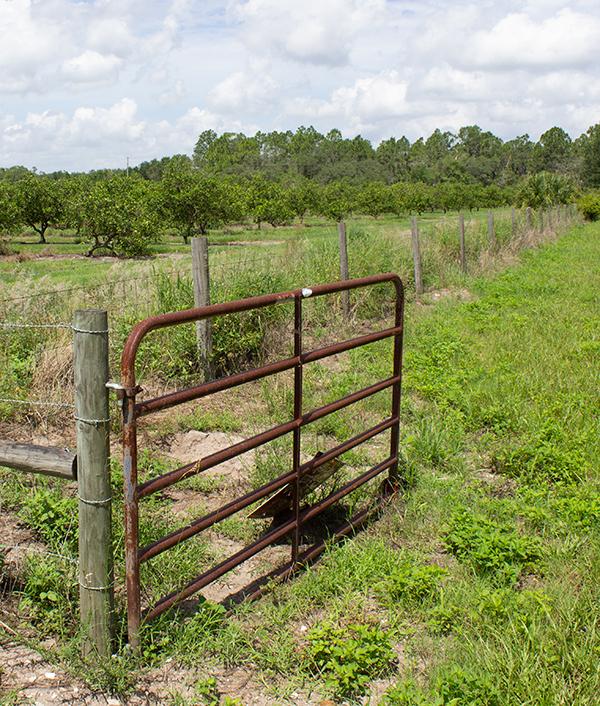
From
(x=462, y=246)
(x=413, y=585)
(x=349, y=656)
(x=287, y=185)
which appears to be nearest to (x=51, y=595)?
(x=349, y=656)

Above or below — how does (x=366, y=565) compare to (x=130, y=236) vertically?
below

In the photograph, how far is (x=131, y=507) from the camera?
222cm

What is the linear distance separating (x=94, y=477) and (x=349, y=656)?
1301 mm

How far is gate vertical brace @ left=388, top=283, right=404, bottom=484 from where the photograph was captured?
382 centimetres

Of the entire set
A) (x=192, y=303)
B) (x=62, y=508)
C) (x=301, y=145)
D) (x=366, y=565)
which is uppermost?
(x=301, y=145)

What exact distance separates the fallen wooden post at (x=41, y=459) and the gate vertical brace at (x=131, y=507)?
0.29 meters

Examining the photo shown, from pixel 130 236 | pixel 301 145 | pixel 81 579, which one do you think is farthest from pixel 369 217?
pixel 301 145

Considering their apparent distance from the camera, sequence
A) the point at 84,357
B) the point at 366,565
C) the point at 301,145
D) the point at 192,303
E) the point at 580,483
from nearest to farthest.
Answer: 1. the point at 84,357
2. the point at 366,565
3. the point at 580,483
4. the point at 192,303
5. the point at 301,145

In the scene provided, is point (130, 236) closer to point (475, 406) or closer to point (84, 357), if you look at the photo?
point (475, 406)

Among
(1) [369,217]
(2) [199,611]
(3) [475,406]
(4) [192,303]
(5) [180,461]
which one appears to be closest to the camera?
(2) [199,611]

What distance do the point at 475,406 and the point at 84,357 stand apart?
4026 mm

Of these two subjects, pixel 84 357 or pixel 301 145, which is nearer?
pixel 84 357

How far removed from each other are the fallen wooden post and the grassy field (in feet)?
2.08

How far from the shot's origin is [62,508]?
10.8 feet
